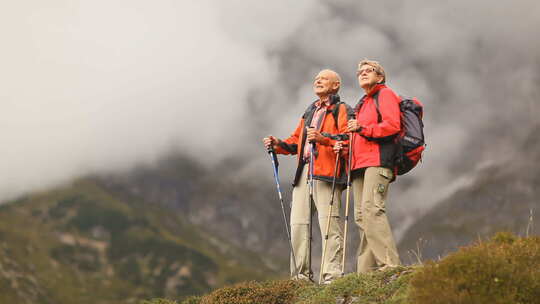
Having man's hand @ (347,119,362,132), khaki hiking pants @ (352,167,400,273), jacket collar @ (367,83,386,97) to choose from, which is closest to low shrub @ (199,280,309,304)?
khaki hiking pants @ (352,167,400,273)

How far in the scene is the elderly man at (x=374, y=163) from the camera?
10.8 meters

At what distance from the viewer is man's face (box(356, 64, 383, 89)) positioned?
37.9 ft

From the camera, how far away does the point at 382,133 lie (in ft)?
35.2

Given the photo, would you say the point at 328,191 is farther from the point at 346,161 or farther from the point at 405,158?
the point at 405,158

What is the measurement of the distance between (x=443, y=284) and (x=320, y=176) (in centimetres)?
469

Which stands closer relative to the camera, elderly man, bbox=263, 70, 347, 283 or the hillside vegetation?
the hillside vegetation

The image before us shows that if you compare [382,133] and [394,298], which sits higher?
[382,133]

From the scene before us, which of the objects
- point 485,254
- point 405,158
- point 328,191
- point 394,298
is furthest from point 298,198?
point 485,254

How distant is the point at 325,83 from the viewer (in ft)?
40.8

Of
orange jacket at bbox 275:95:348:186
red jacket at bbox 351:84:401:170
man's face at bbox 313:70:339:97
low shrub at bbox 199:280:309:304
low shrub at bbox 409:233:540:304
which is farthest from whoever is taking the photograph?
man's face at bbox 313:70:339:97

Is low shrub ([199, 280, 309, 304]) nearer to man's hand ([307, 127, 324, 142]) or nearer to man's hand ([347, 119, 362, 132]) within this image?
man's hand ([307, 127, 324, 142])

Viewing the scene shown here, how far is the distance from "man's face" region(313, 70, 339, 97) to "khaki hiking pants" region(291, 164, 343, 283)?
1.62m

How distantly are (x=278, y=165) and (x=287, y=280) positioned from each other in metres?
2.92

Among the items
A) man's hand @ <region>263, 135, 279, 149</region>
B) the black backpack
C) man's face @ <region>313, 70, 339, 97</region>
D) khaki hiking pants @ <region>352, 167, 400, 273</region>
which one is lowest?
khaki hiking pants @ <region>352, 167, 400, 273</region>
